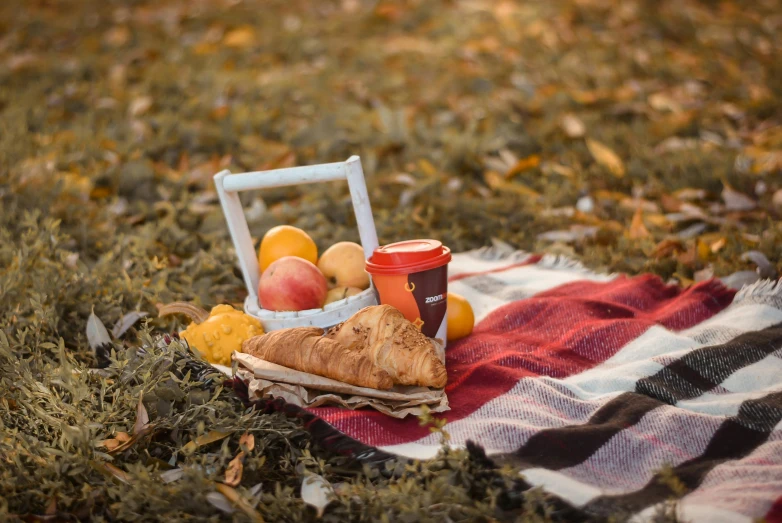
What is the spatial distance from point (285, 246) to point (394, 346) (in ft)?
2.09

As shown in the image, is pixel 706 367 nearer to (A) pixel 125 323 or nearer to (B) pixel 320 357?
(B) pixel 320 357

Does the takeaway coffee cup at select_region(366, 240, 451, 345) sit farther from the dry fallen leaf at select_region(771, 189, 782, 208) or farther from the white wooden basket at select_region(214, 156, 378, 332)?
the dry fallen leaf at select_region(771, 189, 782, 208)

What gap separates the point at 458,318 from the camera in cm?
241

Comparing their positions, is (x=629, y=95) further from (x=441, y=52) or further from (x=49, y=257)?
(x=49, y=257)

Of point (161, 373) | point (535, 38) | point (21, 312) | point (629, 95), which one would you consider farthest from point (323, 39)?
point (161, 373)

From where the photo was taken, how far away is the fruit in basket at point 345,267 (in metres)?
2.39

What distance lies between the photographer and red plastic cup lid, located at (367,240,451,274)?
2.15m

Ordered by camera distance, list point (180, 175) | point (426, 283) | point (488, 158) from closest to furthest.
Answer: point (426, 283) → point (180, 175) → point (488, 158)

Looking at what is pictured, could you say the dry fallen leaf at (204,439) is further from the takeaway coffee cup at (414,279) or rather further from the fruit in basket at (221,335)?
the takeaway coffee cup at (414,279)

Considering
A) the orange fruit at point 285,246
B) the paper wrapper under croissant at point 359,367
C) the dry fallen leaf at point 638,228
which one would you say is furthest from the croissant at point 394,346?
the dry fallen leaf at point 638,228

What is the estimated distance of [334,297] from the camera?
2.33 m

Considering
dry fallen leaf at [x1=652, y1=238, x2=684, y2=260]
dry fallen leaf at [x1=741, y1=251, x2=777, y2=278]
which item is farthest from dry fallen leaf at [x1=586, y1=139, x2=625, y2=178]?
dry fallen leaf at [x1=741, y1=251, x2=777, y2=278]

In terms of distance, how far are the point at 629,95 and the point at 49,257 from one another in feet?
12.5

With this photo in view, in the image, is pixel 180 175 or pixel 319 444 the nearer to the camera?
pixel 319 444
